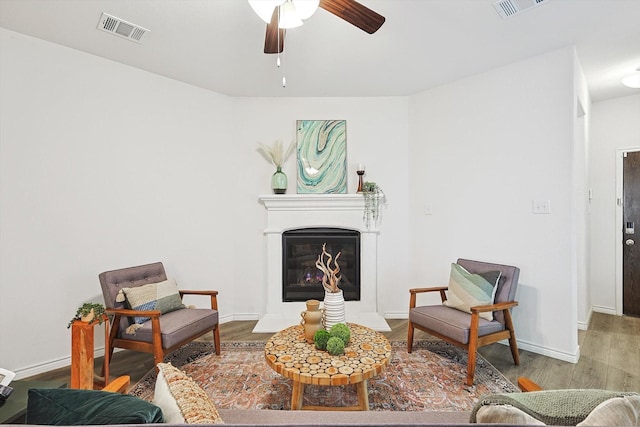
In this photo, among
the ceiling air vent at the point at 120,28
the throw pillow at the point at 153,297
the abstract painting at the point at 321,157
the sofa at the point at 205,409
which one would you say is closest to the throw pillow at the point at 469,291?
the abstract painting at the point at 321,157

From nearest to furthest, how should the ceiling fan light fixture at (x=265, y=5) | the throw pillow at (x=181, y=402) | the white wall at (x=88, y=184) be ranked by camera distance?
the throw pillow at (x=181, y=402)
the ceiling fan light fixture at (x=265, y=5)
the white wall at (x=88, y=184)

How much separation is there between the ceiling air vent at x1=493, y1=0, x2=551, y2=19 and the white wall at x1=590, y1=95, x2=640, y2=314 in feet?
8.42

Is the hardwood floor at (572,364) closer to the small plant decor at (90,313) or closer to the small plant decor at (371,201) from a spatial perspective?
the small plant decor at (90,313)

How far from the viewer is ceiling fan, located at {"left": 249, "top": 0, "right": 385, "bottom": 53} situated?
64.6 inches

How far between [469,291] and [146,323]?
257 cm

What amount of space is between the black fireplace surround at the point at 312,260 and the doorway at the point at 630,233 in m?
3.12

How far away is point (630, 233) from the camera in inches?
148

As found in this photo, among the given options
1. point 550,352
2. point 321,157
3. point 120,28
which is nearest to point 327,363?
point 550,352

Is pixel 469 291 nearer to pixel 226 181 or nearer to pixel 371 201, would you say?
pixel 371 201

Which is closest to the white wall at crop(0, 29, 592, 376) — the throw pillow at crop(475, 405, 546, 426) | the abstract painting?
the abstract painting

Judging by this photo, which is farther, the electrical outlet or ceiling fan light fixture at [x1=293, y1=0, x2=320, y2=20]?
the electrical outlet

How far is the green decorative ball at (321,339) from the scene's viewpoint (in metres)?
2.02

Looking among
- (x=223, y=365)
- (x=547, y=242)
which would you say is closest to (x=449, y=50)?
(x=547, y=242)

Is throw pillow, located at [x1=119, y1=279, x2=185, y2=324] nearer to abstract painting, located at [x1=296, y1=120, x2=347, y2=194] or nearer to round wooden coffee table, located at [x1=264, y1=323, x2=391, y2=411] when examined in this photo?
round wooden coffee table, located at [x1=264, y1=323, x2=391, y2=411]
